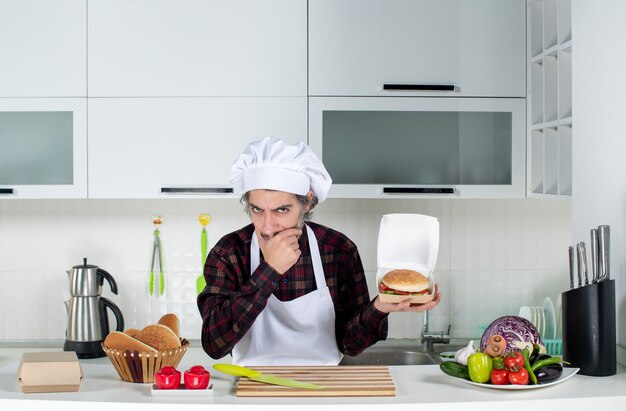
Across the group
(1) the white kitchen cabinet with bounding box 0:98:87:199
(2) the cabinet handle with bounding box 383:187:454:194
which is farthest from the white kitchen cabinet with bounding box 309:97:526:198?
(1) the white kitchen cabinet with bounding box 0:98:87:199

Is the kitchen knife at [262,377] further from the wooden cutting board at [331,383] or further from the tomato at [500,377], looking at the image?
the tomato at [500,377]

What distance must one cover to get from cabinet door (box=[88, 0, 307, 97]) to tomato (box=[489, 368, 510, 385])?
1314mm

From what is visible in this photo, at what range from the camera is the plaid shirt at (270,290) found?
6.40 feet

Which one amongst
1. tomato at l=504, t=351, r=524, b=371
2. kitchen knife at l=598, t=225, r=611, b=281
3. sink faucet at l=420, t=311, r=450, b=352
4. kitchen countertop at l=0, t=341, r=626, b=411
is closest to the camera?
kitchen countertop at l=0, t=341, r=626, b=411

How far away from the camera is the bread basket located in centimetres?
172

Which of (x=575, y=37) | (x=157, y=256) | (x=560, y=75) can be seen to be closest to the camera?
(x=575, y=37)

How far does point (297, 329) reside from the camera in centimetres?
228

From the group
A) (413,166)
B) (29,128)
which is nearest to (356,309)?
(413,166)

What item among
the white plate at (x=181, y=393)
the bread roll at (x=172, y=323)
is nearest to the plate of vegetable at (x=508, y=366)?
the white plate at (x=181, y=393)

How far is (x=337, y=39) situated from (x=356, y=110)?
0.23 m

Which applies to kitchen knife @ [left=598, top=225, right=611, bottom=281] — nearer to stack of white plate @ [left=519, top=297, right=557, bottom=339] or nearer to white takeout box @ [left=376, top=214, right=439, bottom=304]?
white takeout box @ [left=376, top=214, right=439, bottom=304]

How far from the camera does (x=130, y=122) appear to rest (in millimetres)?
2719

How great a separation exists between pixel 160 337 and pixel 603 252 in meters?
0.95

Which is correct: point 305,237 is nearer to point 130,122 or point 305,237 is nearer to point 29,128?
point 130,122
